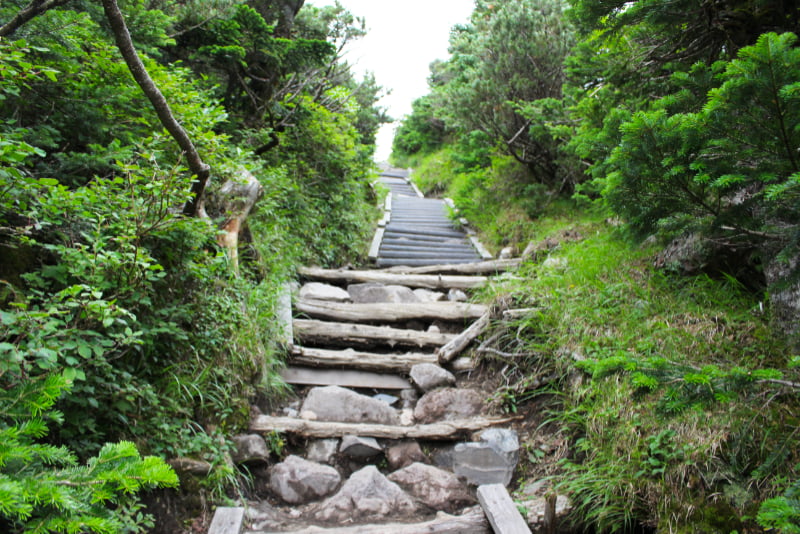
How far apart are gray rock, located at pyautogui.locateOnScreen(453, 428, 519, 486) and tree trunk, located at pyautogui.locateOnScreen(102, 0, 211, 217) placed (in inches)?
93.2

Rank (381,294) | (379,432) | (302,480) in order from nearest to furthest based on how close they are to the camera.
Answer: (302,480)
(379,432)
(381,294)

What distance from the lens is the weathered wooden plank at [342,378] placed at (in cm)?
396

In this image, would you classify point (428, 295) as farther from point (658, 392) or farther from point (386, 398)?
point (658, 392)

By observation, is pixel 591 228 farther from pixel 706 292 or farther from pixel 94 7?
pixel 94 7

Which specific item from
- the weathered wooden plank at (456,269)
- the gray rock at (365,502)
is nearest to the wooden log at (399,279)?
the weathered wooden plank at (456,269)

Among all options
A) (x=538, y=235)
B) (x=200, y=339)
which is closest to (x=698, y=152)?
(x=200, y=339)

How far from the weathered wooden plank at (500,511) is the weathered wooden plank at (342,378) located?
1596 mm

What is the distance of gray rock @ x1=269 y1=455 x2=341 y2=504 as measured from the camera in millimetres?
2725

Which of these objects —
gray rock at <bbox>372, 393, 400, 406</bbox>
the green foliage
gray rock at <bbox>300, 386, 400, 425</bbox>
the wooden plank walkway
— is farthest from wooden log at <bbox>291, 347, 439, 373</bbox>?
the wooden plank walkway

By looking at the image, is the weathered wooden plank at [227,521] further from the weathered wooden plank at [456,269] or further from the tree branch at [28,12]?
the weathered wooden plank at [456,269]

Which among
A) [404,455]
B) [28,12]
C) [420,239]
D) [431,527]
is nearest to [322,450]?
[404,455]

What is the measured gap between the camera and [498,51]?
8312 mm

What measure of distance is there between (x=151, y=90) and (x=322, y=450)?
2421mm

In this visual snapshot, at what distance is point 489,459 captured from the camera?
9.85 feet
